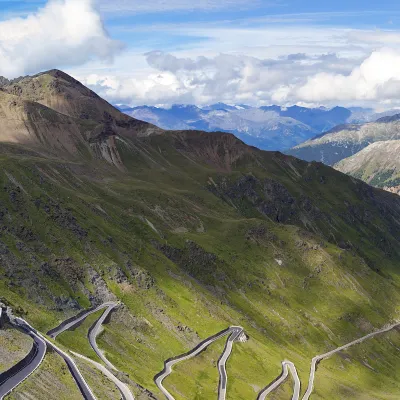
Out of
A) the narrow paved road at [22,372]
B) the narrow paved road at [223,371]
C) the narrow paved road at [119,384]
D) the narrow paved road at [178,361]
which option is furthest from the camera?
the narrow paved road at [223,371]

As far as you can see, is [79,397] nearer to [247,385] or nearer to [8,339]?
[8,339]

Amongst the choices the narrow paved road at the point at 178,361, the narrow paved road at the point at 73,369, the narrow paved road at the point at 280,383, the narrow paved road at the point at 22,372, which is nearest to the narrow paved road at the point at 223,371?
the narrow paved road at the point at 178,361

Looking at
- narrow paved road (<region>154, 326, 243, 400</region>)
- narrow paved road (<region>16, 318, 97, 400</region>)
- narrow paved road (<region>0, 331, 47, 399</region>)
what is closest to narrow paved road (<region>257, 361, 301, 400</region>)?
narrow paved road (<region>154, 326, 243, 400</region>)

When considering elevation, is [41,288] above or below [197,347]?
above

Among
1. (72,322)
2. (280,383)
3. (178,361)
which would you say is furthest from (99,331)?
(280,383)

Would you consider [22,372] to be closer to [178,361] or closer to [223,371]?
[178,361]

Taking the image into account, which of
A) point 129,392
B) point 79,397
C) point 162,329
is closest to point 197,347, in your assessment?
point 162,329

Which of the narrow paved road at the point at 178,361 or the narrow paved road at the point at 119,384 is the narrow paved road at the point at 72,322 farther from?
the narrow paved road at the point at 119,384
